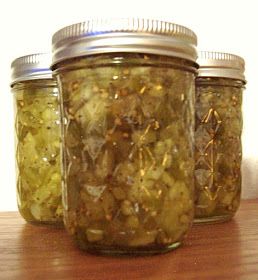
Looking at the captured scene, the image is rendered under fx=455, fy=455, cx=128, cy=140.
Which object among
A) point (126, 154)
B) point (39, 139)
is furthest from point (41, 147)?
point (126, 154)

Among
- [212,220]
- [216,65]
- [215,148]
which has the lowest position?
[212,220]

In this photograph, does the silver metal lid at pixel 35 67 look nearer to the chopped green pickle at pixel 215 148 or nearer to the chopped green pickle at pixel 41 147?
the chopped green pickle at pixel 41 147

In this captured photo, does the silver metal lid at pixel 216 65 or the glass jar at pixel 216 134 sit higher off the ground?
the silver metal lid at pixel 216 65

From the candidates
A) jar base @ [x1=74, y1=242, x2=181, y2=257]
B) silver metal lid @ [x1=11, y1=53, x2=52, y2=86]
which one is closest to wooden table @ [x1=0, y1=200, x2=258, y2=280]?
jar base @ [x1=74, y1=242, x2=181, y2=257]

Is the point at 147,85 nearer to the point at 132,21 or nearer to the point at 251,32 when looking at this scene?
the point at 132,21

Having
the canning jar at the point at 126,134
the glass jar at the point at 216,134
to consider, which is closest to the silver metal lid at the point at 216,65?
the glass jar at the point at 216,134

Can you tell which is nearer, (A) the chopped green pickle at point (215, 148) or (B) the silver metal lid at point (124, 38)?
(B) the silver metal lid at point (124, 38)

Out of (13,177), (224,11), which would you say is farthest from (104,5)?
(13,177)

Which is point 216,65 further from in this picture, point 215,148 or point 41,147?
point 41,147
